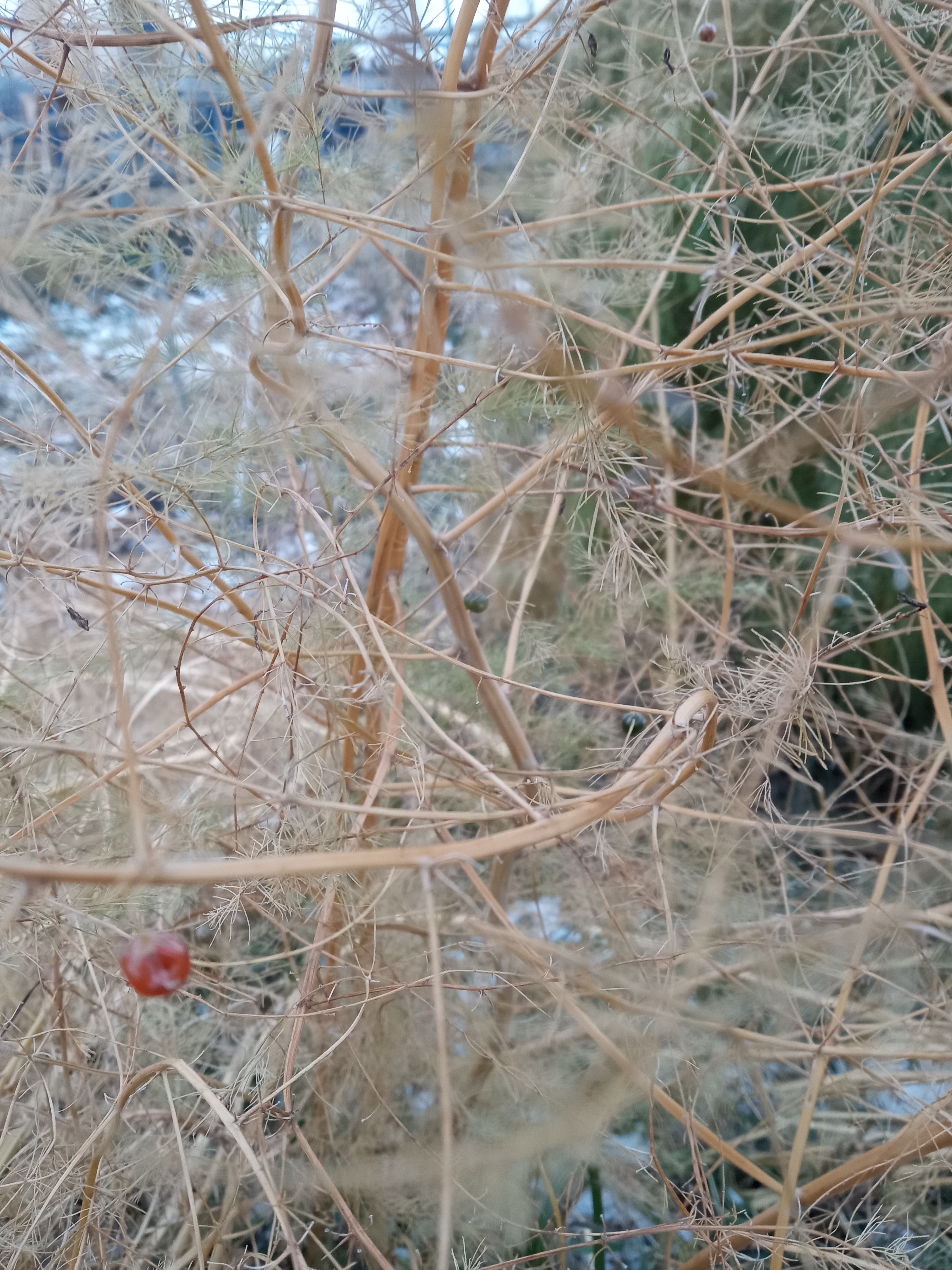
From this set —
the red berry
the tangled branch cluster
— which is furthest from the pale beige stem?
the red berry

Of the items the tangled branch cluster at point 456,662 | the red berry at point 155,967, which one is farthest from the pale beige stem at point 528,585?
the red berry at point 155,967

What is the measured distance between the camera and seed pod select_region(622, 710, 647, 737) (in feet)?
2.02

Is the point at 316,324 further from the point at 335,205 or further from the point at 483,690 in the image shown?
the point at 483,690

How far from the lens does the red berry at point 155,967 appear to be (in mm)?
329

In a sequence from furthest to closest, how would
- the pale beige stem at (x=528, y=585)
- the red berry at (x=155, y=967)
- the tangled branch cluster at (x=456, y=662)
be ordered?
the pale beige stem at (x=528, y=585) → the tangled branch cluster at (x=456, y=662) → the red berry at (x=155, y=967)

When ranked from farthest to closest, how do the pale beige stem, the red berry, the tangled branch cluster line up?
the pale beige stem → the tangled branch cluster → the red berry

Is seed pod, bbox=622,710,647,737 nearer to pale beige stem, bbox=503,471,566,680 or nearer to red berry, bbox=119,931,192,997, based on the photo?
pale beige stem, bbox=503,471,566,680

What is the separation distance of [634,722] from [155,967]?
0.38m

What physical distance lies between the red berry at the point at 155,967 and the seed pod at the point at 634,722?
0.99 feet

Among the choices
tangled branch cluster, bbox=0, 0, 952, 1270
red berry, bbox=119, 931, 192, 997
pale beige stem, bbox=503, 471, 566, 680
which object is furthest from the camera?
pale beige stem, bbox=503, 471, 566, 680

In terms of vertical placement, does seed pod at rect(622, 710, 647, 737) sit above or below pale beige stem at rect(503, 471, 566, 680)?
below

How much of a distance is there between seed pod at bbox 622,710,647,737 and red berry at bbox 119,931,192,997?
0.30m

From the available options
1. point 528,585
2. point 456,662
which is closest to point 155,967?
point 456,662

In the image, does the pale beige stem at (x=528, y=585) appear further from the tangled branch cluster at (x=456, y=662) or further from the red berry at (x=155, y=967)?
the red berry at (x=155, y=967)
